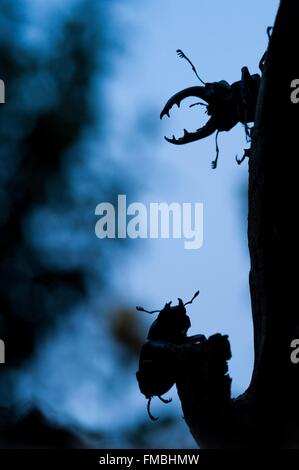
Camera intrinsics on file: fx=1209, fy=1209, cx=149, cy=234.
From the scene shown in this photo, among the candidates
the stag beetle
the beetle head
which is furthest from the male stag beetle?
the stag beetle

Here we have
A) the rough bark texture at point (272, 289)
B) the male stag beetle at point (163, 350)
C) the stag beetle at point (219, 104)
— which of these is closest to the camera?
the rough bark texture at point (272, 289)

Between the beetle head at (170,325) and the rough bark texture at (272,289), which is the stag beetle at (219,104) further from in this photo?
the beetle head at (170,325)

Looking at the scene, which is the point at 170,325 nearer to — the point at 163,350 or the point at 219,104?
the point at 163,350

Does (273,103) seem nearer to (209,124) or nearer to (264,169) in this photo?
(264,169)

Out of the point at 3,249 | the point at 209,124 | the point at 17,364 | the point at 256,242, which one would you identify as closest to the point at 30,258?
the point at 3,249

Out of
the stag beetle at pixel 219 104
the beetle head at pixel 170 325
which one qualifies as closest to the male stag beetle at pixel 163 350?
the beetle head at pixel 170 325

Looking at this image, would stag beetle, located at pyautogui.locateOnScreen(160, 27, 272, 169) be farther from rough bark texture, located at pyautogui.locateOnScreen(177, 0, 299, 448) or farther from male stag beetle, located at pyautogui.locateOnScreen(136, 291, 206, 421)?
male stag beetle, located at pyautogui.locateOnScreen(136, 291, 206, 421)
